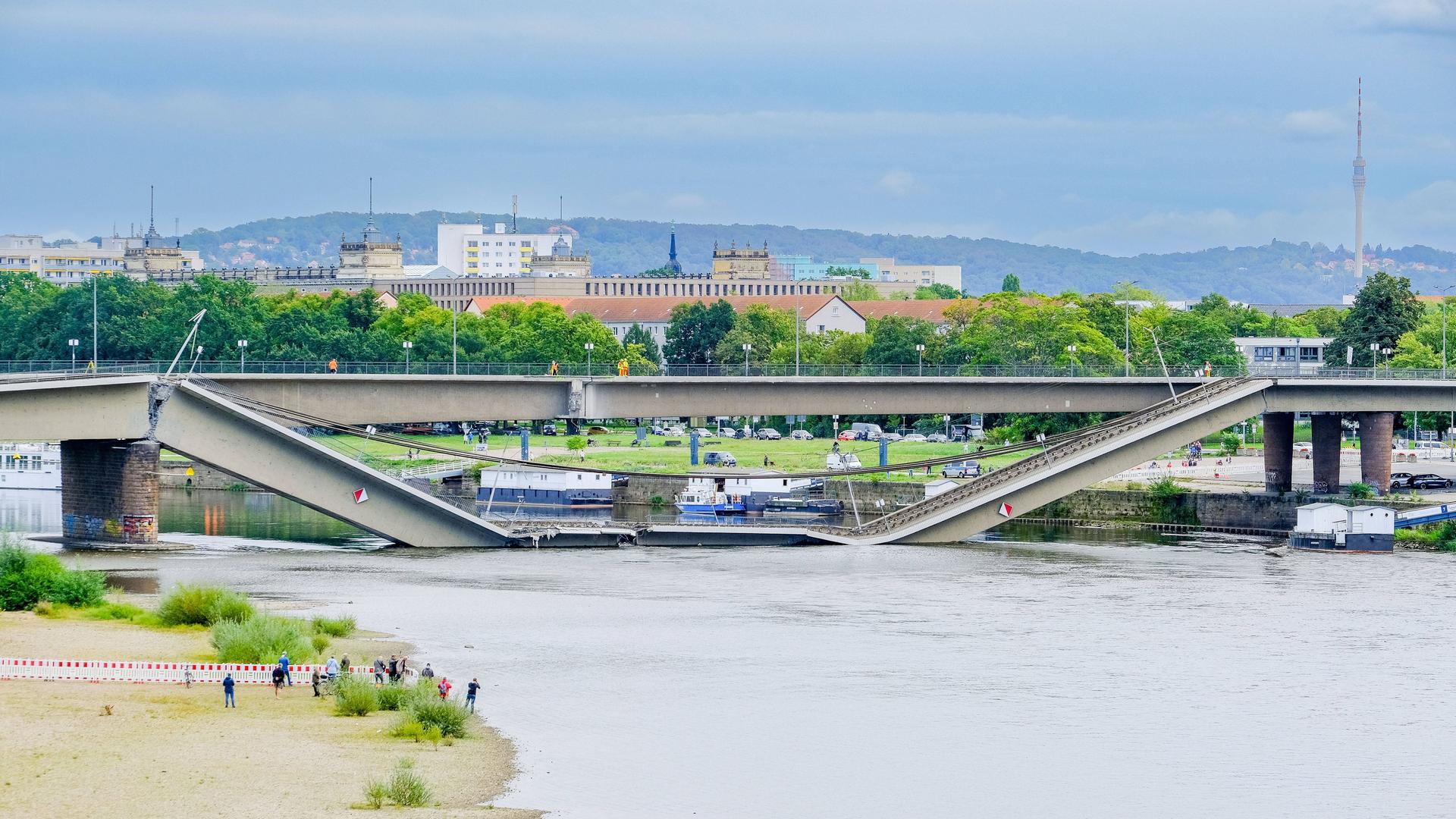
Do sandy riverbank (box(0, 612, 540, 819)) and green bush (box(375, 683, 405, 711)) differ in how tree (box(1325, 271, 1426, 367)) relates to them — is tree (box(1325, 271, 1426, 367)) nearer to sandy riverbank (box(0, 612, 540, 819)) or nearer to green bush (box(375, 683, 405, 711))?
green bush (box(375, 683, 405, 711))

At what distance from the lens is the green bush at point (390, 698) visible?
4025cm

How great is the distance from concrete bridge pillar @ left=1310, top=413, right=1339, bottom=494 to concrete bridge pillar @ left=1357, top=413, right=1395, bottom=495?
1204mm

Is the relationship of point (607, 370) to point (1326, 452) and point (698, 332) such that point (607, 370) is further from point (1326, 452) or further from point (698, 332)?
point (698, 332)

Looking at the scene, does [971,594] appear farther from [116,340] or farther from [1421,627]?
[116,340]

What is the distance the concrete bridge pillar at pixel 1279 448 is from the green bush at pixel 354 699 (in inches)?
2326

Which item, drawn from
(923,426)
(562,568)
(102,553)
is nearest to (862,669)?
(562,568)

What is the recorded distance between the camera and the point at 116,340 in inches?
5300

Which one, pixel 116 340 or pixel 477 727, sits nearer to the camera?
A: pixel 477 727

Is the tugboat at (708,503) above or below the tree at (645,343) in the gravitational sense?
below

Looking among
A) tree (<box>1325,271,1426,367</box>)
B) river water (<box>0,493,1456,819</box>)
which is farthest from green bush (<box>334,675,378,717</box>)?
tree (<box>1325,271,1426,367</box>)

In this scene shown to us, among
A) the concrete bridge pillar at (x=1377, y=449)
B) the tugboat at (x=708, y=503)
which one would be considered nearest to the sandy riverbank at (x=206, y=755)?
the tugboat at (x=708, y=503)

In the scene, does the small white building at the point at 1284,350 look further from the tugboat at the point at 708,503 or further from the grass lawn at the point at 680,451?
the tugboat at the point at 708,503

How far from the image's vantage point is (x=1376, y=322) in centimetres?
12281

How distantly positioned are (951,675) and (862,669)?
2.06 meters
